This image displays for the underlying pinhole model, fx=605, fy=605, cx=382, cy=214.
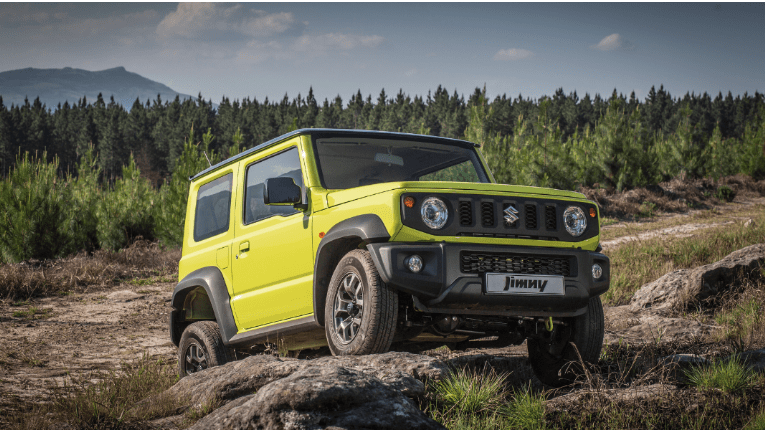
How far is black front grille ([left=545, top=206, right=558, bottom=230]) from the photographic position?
411 cm

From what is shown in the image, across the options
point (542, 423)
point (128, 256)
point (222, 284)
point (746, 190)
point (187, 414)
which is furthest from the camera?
point (746, 190)

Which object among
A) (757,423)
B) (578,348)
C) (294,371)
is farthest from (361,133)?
(757,423)

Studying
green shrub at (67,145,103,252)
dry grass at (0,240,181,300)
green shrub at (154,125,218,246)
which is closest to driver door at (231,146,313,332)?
dry grass at (0,240,181,300)

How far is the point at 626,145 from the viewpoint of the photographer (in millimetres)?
25875

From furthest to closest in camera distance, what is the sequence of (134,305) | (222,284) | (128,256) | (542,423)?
(128,256) < (134,305) < (222,284) < (542,423)

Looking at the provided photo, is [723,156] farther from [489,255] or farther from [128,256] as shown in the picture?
[489,255]

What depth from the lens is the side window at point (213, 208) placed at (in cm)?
573

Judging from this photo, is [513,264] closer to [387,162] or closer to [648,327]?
[387,162]

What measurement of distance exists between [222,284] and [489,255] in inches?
107

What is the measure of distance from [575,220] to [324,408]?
2322 mm

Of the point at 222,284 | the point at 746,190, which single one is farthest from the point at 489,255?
the point at 746,190

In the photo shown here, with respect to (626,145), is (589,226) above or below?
below

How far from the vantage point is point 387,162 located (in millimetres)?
5027

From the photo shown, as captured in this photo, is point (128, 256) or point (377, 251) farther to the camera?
point (128, 256)
